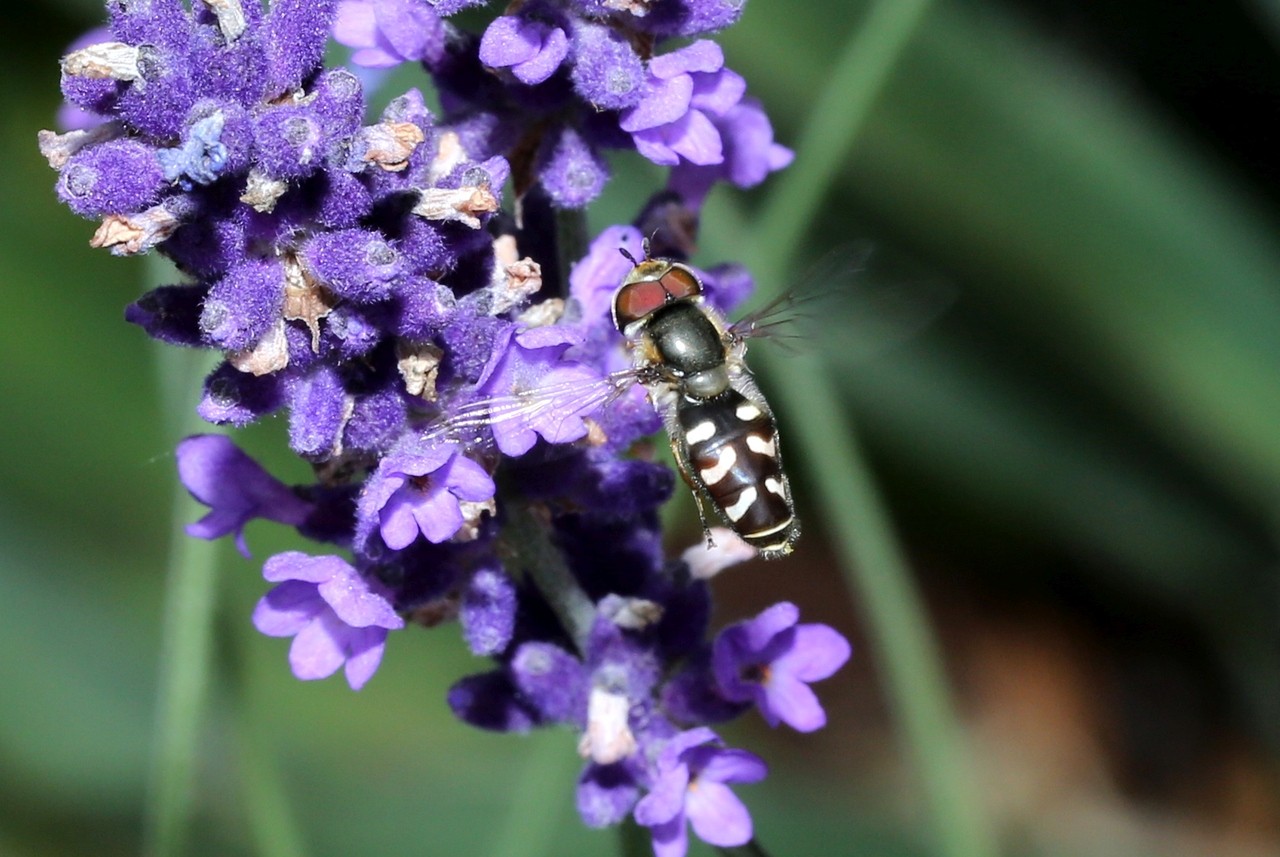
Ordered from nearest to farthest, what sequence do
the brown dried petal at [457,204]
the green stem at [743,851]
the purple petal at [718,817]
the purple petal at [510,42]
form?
the brown dried petal at [457,204]
the purple petal at [510,42]
the purple petal at [718,817]
the green stem at [743,851]

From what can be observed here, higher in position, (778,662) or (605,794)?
(778,662)

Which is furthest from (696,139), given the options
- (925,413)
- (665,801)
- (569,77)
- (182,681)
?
(925,413)

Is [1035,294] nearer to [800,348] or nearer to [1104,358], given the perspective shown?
[1104,358]

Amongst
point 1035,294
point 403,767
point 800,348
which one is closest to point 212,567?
point 800,348

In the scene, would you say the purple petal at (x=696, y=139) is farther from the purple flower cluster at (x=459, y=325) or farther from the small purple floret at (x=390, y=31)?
the small purple floret at (x=390, y=31)

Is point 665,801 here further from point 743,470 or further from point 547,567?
point 743,470

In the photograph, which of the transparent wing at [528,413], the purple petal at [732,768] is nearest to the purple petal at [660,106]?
the transparent wing at [528,413]

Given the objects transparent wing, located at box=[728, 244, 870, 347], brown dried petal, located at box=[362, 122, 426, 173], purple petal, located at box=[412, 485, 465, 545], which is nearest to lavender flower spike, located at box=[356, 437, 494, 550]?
purple petal, located at box=[412, 485, 465, 545]
